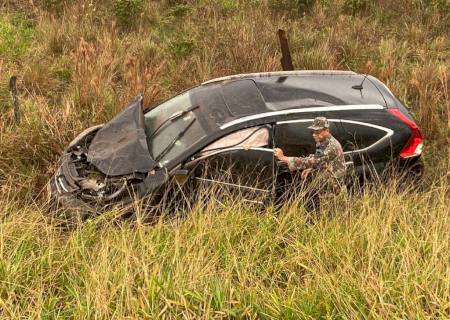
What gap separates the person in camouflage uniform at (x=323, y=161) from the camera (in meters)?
5.09

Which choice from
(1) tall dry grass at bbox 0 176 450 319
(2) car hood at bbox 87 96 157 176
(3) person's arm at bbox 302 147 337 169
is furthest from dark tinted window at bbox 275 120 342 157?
(2) car hood at bbox 87 96 157 176

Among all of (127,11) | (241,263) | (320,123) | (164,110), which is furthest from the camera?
(127,11)

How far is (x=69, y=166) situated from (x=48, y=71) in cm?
431

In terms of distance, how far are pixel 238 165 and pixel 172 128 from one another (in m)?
0.94

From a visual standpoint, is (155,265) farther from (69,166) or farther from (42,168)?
(42,168)

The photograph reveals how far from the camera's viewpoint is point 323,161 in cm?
511

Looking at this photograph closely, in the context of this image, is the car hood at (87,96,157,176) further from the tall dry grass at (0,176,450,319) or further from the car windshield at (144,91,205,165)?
the tall dry grass at (0,176,450,319)

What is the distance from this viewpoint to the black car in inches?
202

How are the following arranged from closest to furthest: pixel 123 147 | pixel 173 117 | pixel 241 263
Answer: pixel 241 263
pixel 123 147
pixel 173 117

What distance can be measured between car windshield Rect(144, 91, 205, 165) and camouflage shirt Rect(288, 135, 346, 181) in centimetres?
102

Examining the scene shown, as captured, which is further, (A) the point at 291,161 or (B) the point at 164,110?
(B) the point at 164,110

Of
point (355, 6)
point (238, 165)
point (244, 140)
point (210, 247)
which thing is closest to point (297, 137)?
point (244, 140)

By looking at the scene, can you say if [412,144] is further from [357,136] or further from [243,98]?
[243,98]

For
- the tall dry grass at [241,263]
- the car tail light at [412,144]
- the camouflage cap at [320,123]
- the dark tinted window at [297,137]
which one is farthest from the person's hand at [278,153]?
the car tail light at [412,144]
